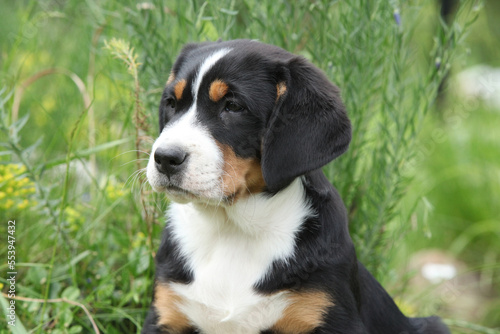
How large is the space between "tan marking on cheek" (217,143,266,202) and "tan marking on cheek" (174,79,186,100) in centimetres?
37

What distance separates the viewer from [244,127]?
9.23 feet

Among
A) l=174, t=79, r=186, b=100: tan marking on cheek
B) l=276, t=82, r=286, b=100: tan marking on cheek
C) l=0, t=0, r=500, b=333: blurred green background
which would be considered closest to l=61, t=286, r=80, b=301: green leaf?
l=0, t=0, r=500, b=333: blurred green background

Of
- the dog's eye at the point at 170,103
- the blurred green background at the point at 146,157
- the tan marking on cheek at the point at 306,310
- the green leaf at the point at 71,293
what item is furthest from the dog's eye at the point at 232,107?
the green leaf at the point at 71,293

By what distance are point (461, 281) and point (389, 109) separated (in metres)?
2.64

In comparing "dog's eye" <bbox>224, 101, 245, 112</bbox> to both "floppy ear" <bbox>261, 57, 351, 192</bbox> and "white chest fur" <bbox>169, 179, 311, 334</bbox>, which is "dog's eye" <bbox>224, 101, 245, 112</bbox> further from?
"white chest fur" <bbox>169, 179, 311, 334</bbox>

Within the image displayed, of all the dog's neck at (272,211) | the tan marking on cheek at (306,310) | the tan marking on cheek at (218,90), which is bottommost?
the tan marking on cheek at (306,310)

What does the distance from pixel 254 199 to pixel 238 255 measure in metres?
0.27

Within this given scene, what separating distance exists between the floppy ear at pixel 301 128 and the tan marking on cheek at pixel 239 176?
0.32ft

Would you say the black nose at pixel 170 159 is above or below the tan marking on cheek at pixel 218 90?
below

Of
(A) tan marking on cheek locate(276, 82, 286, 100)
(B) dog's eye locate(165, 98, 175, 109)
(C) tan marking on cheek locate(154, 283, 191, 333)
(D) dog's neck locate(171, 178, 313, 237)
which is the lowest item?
(C) tan marking on cheek locate(154, 283, 191, 333)

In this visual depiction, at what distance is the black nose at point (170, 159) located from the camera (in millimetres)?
2604

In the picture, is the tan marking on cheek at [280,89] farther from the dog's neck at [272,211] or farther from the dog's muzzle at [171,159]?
the dog's muzzle at [171,159]

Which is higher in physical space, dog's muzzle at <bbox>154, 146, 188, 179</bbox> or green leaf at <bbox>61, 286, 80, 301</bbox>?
dog's muzzle at <bbox>154, 146, 188, 179</bbox>

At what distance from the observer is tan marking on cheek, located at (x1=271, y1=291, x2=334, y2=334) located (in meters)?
2.75
